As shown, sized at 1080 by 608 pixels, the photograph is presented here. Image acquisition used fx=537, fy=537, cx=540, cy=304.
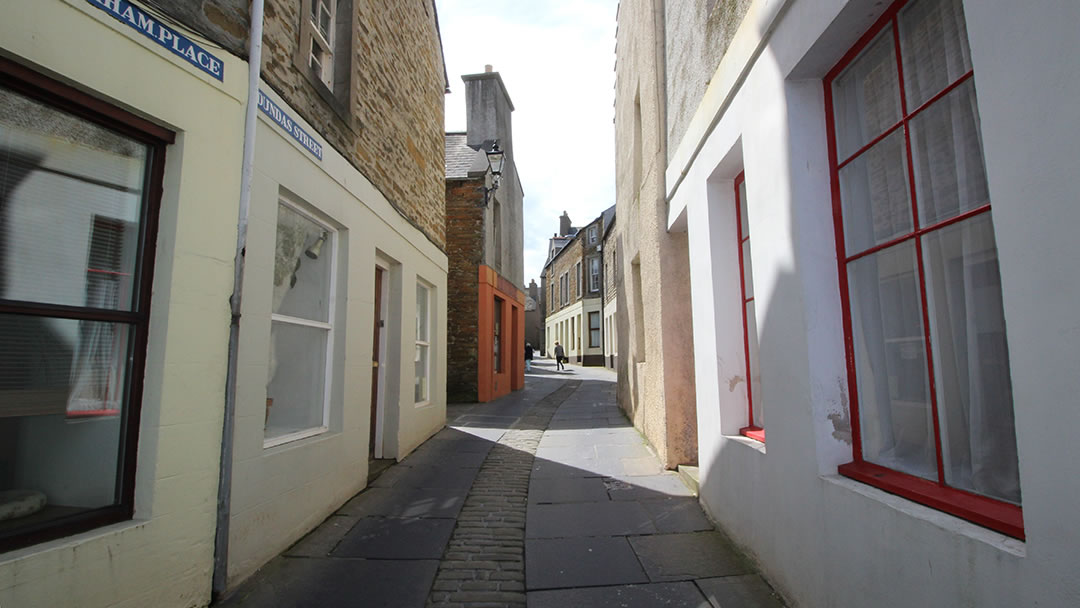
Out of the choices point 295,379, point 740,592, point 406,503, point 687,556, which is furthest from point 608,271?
point 740,592

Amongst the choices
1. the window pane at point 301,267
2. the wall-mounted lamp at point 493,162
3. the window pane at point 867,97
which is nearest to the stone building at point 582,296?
the wall-mounted lamp at point 493,162

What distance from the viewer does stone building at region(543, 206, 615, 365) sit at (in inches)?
1153

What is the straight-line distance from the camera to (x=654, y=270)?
20.9 feet

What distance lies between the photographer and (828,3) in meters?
2.41

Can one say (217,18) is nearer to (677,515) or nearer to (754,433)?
(754,433)

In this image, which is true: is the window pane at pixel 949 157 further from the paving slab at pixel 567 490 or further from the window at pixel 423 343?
the window at pixel 423 343

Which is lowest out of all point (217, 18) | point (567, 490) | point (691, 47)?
point (567, 490)

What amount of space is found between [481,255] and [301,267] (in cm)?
835

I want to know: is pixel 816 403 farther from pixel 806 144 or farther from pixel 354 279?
pixel 354 279

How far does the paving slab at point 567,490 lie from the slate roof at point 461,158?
9196 millimetres

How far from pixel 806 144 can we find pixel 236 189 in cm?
328

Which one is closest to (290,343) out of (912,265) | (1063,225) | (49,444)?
(49,444)

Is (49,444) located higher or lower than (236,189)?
lower

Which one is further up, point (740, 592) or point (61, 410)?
point (61, 410)
